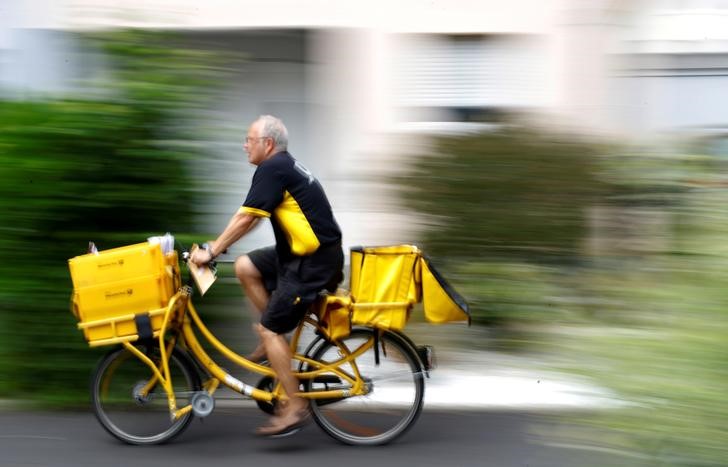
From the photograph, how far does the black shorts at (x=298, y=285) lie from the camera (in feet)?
17.7

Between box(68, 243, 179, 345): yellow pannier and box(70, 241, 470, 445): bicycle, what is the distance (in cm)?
1

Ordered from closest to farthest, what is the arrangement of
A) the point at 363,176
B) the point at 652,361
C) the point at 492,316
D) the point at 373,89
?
the point at 652,361, the point at 492,316, the point at 363,176, the point at 373,89

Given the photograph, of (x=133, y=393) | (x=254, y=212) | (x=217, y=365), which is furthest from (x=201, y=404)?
(x=254, y=212)

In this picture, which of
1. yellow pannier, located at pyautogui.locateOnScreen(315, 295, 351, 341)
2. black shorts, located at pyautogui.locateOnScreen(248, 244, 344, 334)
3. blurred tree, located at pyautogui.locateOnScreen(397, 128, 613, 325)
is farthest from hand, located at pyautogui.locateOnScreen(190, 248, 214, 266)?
blurred tree, located at pyautogui.locateOnScreen(397, 128, 613, 325)

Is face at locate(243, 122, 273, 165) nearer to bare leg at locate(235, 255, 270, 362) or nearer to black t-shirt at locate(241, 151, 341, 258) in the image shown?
black t-shirt at locate(241, 151, 341, 258)

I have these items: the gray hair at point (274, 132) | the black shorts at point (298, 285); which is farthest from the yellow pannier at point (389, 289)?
the gray hair at point (274, 132)

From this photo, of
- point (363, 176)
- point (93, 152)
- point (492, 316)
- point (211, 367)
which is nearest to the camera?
point (211, 367)

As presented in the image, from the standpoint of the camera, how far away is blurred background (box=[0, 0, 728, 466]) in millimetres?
6145

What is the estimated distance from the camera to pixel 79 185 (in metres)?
6.17

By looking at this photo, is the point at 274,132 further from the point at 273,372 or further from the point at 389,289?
the point at 273,372

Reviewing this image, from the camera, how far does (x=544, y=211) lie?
7168 mm

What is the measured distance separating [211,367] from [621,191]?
10.9 ft

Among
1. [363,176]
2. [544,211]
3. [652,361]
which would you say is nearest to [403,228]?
[363,176]

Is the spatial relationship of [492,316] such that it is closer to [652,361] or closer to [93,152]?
[93,152]
